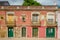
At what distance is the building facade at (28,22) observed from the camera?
35.2 m

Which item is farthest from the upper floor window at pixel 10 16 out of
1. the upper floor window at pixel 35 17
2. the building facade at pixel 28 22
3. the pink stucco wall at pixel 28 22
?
the upper floor window at pixel 35 17

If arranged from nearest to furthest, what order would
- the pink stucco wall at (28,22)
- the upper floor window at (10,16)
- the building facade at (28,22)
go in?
the pink stucco wall at (28,22)
the building facade at (28,22)
the upper floor window at (10,16)

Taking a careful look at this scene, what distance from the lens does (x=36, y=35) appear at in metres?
35.4

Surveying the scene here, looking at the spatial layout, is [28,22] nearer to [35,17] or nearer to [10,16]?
[35,17]

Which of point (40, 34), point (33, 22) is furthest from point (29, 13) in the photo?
point (40, 34)

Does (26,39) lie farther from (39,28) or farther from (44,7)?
(44,7)

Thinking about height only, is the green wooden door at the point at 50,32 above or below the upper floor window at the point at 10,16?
below

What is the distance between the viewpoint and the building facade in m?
35.2

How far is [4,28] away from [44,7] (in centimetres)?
721

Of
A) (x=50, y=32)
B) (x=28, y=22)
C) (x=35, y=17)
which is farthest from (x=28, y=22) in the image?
(x=50, y=32)

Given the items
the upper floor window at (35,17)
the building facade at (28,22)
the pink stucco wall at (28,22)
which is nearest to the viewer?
the pink stucco wall at (28,22)

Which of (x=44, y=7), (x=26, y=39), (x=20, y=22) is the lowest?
(x=26, y=39)

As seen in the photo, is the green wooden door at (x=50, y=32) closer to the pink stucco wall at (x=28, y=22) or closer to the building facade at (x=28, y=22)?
the building facade at (x=28, y=22)

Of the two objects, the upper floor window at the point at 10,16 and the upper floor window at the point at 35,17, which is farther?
the upper floor window at the point at 10,16
